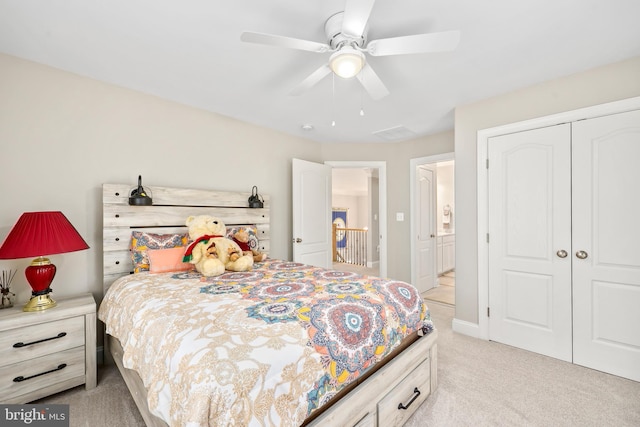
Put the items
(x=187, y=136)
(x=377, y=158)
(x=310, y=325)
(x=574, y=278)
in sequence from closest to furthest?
(x=310, y=325) < (x=574, y=278) < (x=187, y=136) < (x=377, y=158)

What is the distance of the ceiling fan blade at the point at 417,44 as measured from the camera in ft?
4.58

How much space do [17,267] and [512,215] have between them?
166 inches

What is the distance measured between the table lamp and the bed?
378mm

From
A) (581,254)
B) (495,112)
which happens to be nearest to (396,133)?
(495,112)

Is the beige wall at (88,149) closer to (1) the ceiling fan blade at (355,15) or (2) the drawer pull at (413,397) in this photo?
(1) the ceiling fan blade at (355,15)

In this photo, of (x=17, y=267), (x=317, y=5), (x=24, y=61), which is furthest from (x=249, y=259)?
(x=24, y=61)

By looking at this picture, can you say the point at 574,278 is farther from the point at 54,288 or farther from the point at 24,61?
the point at 24,61

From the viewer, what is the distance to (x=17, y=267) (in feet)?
6.78

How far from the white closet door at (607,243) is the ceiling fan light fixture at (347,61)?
2.08 metres

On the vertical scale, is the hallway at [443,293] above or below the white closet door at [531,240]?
below

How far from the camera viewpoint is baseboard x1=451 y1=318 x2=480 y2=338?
289 cm

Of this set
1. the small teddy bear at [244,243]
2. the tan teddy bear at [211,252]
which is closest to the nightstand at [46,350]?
the tan teddy bear at [211,252]

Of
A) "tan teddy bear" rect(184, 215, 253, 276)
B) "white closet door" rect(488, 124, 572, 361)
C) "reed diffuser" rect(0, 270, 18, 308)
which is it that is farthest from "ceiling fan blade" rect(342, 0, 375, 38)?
"reed diffuser" rect(0, 270, 18, 308)

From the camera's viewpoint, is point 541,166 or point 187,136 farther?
point 187,136
